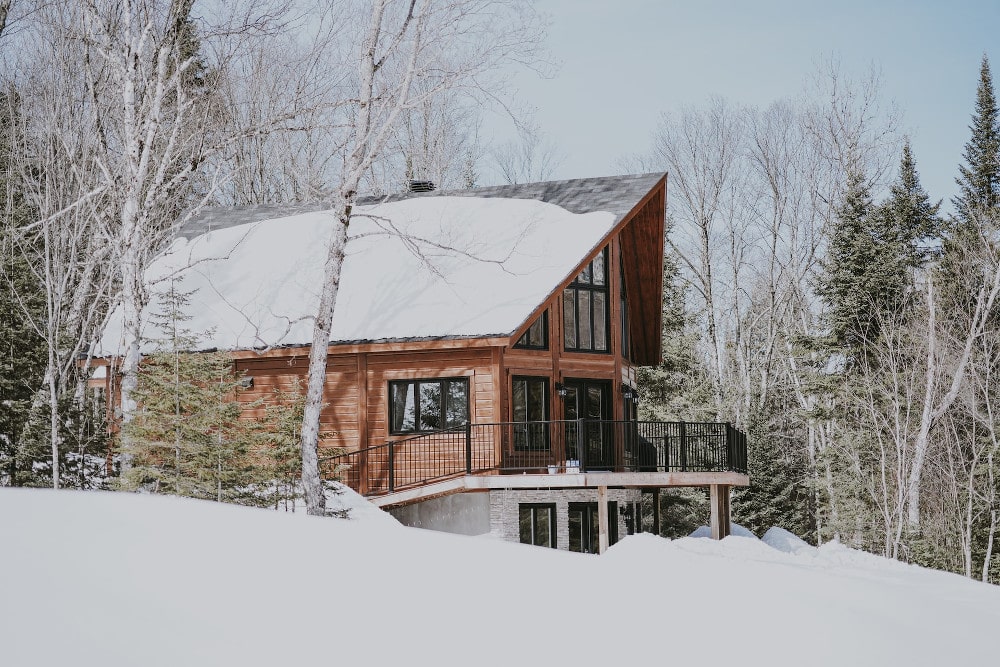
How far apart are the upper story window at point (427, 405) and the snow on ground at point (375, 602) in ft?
44.3

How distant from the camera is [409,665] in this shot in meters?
3.57

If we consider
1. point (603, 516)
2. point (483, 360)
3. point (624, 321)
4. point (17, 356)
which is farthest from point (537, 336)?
point (17, 356)

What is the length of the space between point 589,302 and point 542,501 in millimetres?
4196

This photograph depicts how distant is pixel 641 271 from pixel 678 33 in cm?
1653

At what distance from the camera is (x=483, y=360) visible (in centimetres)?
1792

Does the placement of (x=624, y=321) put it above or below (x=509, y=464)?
above

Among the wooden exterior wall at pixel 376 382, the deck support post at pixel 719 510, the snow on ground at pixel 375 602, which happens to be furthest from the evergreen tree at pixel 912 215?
the snow on ground at pixel 375 602

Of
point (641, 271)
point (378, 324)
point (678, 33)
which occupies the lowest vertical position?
point (378, 324)

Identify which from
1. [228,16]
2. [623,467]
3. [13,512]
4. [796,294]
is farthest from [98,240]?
[796,294]

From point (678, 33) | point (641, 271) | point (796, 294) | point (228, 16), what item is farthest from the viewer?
point (678, 33)

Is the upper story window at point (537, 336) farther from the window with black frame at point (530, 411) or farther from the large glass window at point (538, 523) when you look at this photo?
the large glass window at point (538, 523)

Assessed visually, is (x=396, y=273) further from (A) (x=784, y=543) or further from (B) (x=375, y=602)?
(B) (x=375, y=602)

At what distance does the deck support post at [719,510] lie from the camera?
62.6 feet

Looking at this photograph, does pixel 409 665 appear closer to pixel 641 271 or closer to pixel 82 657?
pixel 82 657
